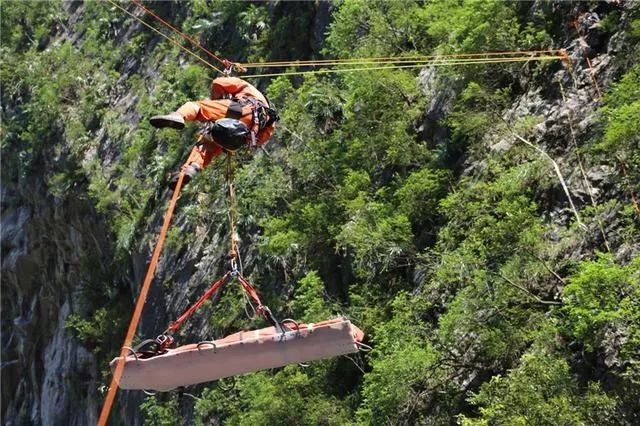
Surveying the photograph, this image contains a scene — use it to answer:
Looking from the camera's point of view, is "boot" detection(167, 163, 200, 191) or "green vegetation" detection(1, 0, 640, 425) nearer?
"boot" detection(167, 163, 200, 191)

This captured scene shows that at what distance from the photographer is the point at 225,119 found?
932 centimetres

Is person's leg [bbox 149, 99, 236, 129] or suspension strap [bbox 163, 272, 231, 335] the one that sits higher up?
person's leg [bbox 149, 99, 236, 129]

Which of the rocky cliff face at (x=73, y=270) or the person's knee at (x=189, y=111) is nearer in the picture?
the person's knee at (x=189, y=111)

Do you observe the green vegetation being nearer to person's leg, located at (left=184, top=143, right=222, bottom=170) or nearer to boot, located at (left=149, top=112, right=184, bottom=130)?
person's leg, located at (left=184, top=143, right=222, bottom=170)

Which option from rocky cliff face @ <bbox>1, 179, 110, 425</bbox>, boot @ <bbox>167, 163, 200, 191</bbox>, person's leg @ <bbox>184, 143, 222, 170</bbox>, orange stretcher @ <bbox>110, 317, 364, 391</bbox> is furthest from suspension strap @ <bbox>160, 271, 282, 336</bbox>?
rocky cliff face @ <bbox>1, 179, 110, 425</bbox>

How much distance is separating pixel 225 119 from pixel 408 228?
352 centimetres

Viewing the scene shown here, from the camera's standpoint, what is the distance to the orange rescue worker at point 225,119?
28.9 feet

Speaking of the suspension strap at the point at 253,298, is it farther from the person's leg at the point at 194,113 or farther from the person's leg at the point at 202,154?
the person's leg at the point at 194,113

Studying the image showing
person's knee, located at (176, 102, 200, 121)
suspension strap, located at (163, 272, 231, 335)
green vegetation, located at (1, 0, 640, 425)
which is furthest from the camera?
green vegetation, located at (1, 0, 640, 425)

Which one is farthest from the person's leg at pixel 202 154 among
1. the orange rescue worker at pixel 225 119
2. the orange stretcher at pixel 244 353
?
the orange stretcher at pixel 244 353

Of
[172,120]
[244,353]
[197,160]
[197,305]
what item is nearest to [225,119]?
[197,160]

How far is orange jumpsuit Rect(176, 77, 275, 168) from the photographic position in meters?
9.08

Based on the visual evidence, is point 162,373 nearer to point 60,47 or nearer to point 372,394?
point 372,394

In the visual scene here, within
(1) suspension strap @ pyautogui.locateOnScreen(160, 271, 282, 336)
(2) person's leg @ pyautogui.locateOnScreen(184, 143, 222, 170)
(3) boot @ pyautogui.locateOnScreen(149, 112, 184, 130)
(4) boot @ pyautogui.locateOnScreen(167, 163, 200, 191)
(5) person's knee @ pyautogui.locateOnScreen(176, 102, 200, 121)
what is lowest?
(1) suspension strap @ pyautogui.locateOnScreen(160, 271, 282, 336)
